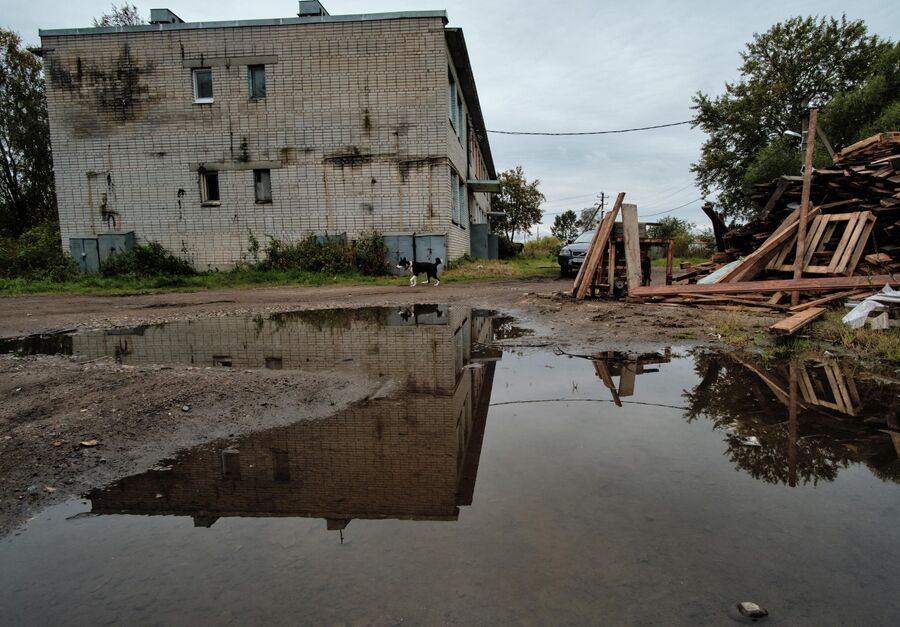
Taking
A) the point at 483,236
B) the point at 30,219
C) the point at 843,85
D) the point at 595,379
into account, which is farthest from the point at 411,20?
the point at 843,85

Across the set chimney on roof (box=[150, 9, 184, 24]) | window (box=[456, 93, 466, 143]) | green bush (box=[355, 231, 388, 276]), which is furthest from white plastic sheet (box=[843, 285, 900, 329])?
chimney on roof (box=[150, 9, 184, 24])

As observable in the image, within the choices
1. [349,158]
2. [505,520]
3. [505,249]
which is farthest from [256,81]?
[505,249]

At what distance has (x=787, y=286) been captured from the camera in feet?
24.9

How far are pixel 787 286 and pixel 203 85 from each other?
1757cm

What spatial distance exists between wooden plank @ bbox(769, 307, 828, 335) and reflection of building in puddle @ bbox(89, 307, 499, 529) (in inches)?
146

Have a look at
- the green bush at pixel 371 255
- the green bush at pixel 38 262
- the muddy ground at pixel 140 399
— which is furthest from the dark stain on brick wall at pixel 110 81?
the muddy ground at pixel 140 399

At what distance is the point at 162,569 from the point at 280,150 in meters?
16.5

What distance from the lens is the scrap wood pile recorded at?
7.55 m

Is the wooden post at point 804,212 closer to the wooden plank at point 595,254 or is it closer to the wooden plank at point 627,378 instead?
the wooden plank at point 595,254

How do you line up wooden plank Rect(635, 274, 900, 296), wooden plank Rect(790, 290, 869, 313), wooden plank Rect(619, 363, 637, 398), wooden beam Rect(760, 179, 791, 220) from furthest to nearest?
wooden beam Rect(760, 179, 791, 220) < wooden plank Rect(635, 274, 900, 296) < wooden plank Rect(790, 290, 869, 313) < wooden plank Rect(619, 363, 637, 398)

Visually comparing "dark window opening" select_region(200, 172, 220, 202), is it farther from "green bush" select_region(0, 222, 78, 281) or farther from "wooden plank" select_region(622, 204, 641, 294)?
"wooden plank" select_region(622, 204, 641, 294)

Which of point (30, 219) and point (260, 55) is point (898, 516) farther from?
point (30, 219)

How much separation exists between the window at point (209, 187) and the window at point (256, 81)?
2890 millimetres

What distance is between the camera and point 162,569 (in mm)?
1873
